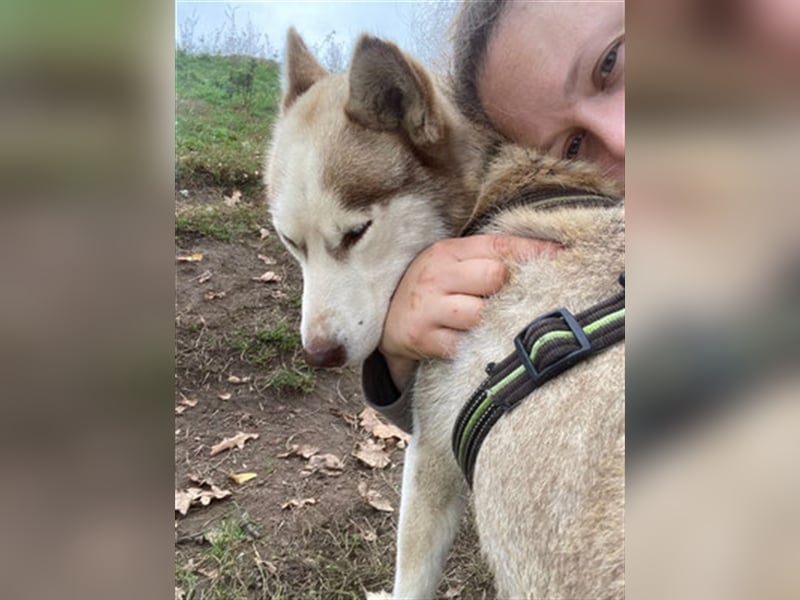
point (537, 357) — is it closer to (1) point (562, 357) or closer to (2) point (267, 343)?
(1) point (562, 357)

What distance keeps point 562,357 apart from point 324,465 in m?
0.44

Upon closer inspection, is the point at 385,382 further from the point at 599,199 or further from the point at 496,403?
the point at 599,199

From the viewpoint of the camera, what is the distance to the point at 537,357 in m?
0.80

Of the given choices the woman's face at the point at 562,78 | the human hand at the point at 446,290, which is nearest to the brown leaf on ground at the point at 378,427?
the human hand at the point at 446,290

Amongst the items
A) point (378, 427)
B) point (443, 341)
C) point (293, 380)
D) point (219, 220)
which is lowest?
point (378, 427)

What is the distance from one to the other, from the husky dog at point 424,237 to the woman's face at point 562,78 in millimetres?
61

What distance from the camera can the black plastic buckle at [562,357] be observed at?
772mm

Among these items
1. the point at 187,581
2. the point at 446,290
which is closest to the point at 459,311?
the point at 446,290

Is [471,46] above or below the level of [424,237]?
above

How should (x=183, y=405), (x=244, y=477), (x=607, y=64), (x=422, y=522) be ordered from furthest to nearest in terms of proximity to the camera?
(x=422, y=522), (x=244, y=477), (x=183, y=405), (x=607, y=64)

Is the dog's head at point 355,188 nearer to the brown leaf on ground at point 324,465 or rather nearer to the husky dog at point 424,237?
A: the husky dog at point 424,237

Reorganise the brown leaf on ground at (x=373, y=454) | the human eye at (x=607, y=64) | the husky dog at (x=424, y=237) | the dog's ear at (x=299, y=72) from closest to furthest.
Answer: the human eye at (x=607, y=64) < the husky dog at (x=424, y=237) < the dog's ear at (x=299, y=72) < the brown leaf on ground at (x=373, y=454)

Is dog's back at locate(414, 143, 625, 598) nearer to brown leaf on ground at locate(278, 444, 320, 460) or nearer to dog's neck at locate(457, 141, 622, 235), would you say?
dog's neck at locate(457, 141, 622, 235)
